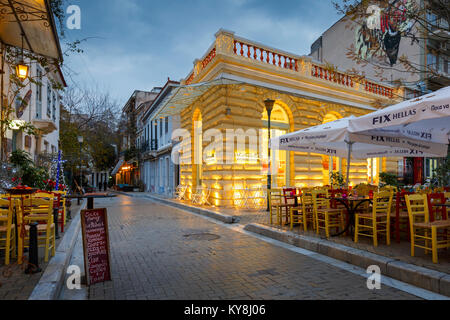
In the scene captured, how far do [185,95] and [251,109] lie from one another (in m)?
2.98

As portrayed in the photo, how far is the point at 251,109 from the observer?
42.5 ft

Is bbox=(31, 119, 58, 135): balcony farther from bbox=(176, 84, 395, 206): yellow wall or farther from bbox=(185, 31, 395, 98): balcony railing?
bbox=(185, 31, 395, 98): balcony railing

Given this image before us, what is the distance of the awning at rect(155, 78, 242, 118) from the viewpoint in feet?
38.7

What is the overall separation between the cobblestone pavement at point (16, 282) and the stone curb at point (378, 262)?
4.59m

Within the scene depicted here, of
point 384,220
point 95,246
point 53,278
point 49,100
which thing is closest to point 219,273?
point 95,246

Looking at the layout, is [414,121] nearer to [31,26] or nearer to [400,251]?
[400,251]

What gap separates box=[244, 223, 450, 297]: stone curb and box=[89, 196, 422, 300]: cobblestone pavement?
16.1 inches

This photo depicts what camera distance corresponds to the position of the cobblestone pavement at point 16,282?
11.0 ft

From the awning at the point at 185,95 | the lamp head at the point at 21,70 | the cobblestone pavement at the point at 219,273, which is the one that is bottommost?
the cobblestone pavement at the point at 219,273

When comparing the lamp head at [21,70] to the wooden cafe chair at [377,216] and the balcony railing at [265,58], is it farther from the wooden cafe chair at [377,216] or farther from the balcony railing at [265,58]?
the wooden cafe chair at [377,216]

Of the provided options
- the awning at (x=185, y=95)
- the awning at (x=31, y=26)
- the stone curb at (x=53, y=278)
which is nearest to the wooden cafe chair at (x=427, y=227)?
the stone curb at (x=53, y=278)

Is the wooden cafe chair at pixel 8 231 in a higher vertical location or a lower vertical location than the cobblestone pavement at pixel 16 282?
higher
